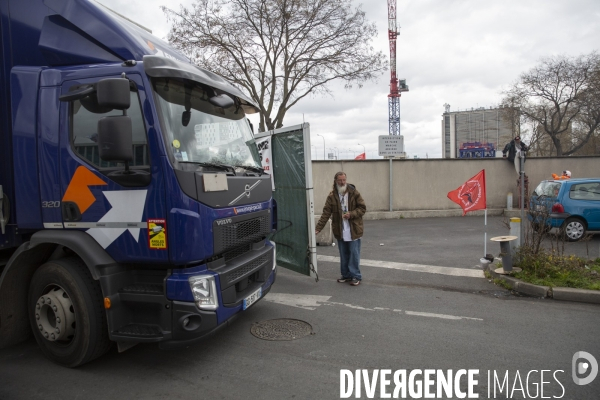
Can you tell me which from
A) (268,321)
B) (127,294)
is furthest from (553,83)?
(127,294)

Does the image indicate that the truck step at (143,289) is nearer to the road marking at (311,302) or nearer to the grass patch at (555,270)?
the road marking at (311,302)

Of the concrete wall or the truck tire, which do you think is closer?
the truck tire

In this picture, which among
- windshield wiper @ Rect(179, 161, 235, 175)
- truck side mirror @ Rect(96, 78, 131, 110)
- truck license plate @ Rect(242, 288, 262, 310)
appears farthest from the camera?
truck license plate @ Rect(242, 288, 262, 310)

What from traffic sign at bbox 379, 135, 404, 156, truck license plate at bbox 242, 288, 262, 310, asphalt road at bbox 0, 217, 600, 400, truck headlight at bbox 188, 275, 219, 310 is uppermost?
traffic sign at bbox 379, 135, 404, 156

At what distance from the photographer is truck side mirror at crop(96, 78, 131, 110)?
3.28 metres

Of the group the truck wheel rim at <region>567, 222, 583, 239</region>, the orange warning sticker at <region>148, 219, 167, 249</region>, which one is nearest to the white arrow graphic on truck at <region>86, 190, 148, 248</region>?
the orange warning sticker at <region>148, 219, 167, 249</region>

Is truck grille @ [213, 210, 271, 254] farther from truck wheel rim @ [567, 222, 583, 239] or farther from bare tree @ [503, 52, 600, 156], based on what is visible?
bare tree @ [503, 52, 600, 156]

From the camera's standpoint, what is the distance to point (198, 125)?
3.95 metres

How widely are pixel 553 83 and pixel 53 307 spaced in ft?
96.1

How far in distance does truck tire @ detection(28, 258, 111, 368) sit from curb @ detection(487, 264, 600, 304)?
5780mm

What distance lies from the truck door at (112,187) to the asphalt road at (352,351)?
1.16m

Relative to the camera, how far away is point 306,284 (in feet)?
22.5

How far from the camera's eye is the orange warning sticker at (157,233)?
Result: 11.5 ft

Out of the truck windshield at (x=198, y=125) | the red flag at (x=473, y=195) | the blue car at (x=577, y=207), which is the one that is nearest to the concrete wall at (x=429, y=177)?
the blue car at (x=577, y=207)
